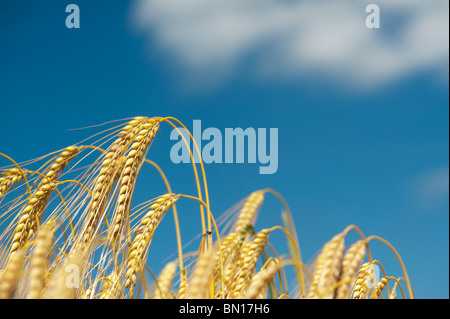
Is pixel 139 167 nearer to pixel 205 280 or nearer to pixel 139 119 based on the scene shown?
pixel 139 119

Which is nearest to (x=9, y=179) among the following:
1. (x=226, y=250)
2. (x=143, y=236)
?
(x=143, y=236)

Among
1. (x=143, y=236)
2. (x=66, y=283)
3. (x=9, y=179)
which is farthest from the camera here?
(x=9, y=179)

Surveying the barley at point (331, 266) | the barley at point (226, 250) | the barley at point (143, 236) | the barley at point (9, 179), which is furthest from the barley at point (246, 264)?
→ the barley at point (9, 179)

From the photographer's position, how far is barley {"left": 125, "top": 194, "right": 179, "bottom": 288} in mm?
1311

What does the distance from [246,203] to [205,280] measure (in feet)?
4.23

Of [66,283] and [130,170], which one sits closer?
[66,283]

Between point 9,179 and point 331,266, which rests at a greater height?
point 9,179

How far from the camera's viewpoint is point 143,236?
1404 millimetres

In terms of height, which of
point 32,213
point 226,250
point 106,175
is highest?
point 106,175

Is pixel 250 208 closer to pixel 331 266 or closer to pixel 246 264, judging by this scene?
pixel 246 264

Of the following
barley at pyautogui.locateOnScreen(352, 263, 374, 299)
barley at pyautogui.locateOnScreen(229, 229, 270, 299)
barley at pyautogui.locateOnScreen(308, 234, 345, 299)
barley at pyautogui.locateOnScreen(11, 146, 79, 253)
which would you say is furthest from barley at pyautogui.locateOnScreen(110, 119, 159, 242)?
barley at pyautogui.locateOnScreen(352, 263, 374, 299)
